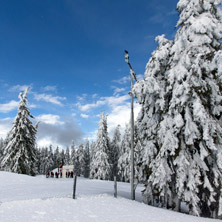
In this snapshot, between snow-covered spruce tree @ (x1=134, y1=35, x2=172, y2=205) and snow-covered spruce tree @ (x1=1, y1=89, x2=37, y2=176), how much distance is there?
22.6m

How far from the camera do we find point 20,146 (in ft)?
102

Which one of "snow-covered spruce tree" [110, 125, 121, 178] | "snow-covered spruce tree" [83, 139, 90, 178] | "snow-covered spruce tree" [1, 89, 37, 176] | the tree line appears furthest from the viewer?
"snow-covered spruce tree" [83, 139, 90, 178]

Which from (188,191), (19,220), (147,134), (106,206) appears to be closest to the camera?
(19,220)

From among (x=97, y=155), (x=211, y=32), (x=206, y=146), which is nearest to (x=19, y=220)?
(x=206, y=146)

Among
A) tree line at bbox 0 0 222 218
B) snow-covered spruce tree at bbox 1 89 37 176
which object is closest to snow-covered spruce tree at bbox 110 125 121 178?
snow-covered spruce tree at bbox 1 89 37 176

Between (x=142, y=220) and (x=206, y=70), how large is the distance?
7.48 meters

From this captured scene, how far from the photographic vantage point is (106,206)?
8828mm

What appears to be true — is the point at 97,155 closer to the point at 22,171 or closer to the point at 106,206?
the point at 22,171

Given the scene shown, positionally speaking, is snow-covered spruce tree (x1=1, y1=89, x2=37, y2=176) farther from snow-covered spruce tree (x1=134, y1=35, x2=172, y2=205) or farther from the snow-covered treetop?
the snow-covered treetop

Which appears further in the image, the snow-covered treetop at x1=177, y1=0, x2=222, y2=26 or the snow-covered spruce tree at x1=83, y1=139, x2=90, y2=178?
the snow-covered spruce tree at x1=83, y1=139, x2=90, y2=178

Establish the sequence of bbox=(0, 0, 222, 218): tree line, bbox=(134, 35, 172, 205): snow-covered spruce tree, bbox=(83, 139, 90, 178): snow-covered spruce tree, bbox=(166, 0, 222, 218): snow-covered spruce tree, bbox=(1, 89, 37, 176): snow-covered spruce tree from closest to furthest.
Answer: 1. bbox=(166, 0, 222, 218): snow-covered spruce tree
2. bbox=(0, 0, 222, 218): tree line
3. bbox=(134, 35, 172, 205): snow-covered spruce tree
4. bbox=(1, 89, 37, 176): snow-covered spruce tree
5. bbox=(83, 139, 90, 178): snow-covered spruce tree

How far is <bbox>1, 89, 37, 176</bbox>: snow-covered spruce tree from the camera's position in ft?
99.4

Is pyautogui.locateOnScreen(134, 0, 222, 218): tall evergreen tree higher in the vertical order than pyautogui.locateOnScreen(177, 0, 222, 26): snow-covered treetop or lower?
lower

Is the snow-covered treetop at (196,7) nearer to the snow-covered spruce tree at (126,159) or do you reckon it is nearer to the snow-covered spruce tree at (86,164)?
the snow-covered spruce tree at (126,159)
